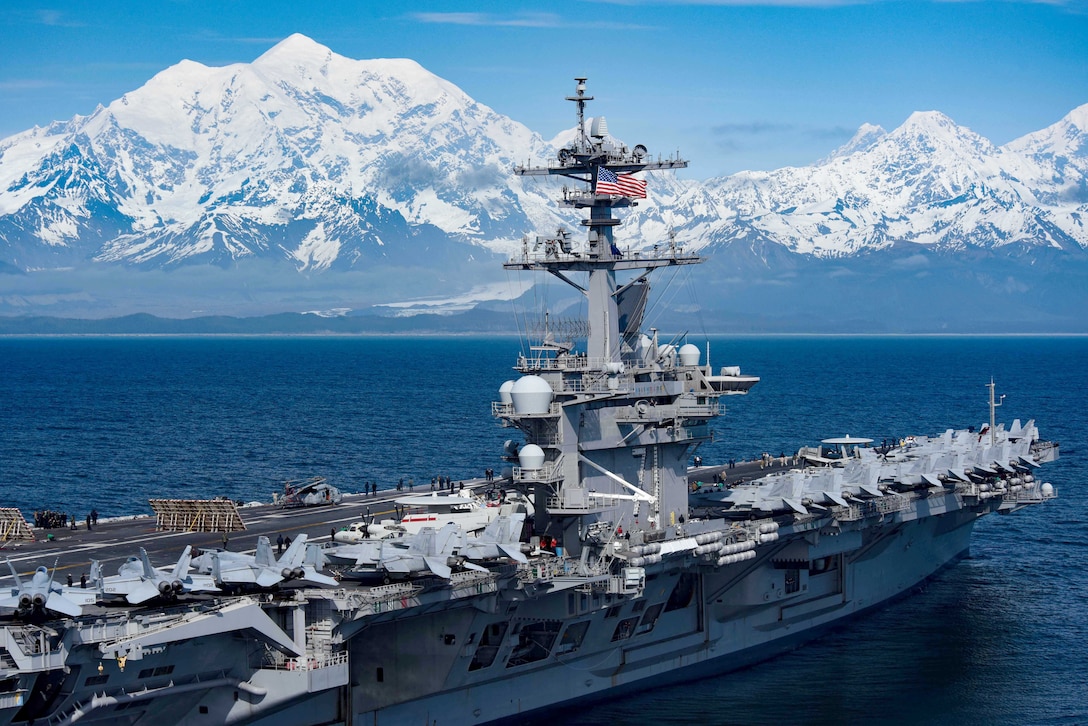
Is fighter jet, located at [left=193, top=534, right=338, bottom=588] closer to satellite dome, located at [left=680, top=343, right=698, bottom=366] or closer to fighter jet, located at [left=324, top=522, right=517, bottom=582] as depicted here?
fighter jet, located at [left=324, top=522, right=517, bottom=582]

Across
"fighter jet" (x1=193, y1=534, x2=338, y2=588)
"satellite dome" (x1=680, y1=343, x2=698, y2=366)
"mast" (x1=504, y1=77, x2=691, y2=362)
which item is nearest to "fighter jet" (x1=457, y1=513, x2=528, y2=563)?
"fighter jet" (x1=193, y1=534, x2=338, y2=588)

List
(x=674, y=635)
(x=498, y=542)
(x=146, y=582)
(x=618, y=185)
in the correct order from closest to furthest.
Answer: (x=146, y=582)
(x=498, y=542)
(x=618, y=185)
(x=674, y=635)

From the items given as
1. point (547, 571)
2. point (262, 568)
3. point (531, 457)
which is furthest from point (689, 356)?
point (262, 568)

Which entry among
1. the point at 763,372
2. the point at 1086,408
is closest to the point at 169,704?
the point at 1086,408

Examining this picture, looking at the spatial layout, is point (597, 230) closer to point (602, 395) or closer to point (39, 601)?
point (602, 395)

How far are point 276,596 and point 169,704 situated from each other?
2339mm

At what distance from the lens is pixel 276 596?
76.6 feet

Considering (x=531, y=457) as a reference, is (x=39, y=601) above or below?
below

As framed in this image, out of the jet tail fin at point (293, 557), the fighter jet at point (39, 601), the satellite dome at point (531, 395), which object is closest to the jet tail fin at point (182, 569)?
the jet tail fin at point (293, 557)

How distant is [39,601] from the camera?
20422 millimetres

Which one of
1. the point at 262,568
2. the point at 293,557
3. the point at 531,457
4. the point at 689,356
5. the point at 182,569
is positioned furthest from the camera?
the point at 689,356

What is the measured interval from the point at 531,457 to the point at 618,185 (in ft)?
21.2

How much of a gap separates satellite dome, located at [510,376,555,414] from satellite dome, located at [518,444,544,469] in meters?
0.74

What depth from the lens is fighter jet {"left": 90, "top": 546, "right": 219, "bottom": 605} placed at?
22.0 meters
